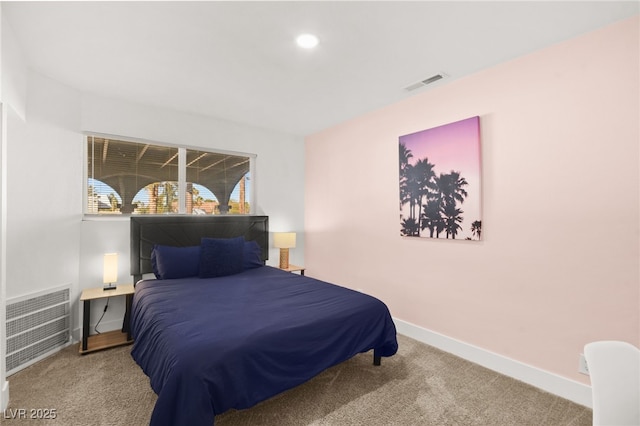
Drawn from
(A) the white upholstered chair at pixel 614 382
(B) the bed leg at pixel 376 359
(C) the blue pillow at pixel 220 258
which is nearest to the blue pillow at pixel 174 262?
(C) the blue pillow at pixel 220 258

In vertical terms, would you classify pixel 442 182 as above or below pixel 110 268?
above

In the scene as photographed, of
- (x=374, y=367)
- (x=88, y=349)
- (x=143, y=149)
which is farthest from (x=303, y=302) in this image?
(x=143, y=149)

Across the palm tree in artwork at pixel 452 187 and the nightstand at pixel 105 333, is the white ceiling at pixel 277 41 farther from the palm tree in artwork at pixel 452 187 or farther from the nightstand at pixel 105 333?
the nightstand at pixel 105 333

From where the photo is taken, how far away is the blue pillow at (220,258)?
10.9ft

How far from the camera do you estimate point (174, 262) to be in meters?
3.31

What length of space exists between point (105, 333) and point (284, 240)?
227 cm

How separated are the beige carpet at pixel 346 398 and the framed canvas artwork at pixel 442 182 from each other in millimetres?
1255

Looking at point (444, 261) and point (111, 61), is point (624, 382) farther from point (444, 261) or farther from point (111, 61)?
point (111, 61)

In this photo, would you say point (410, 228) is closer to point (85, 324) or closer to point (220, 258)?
point (220, 258)

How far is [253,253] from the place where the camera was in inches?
151

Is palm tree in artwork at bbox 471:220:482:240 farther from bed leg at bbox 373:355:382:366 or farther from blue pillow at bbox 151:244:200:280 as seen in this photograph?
blue pillow at bbox 151:244:200:280

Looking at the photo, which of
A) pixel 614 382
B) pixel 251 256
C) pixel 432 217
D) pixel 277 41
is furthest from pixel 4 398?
pixel 432 217

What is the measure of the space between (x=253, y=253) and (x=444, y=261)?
7.45 feet

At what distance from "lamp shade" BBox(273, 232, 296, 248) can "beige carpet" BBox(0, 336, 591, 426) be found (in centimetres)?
195
